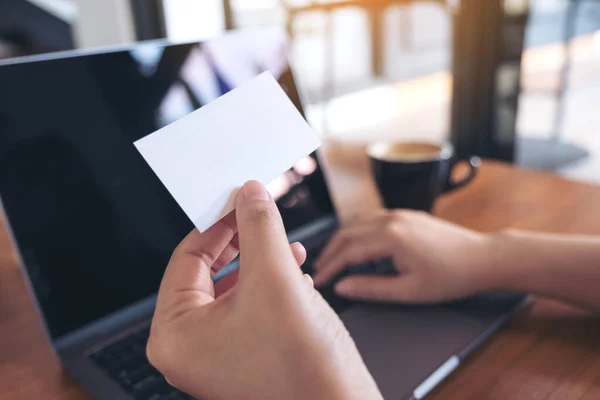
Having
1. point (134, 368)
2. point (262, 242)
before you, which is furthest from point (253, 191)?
point (134, 368)

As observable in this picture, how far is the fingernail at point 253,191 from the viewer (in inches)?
11.7

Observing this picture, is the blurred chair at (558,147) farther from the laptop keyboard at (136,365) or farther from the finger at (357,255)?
the laptop keyboard at (136,365)

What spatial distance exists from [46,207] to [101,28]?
1.10 meters

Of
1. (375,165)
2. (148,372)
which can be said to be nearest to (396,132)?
(375,165)

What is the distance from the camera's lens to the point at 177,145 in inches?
12.0

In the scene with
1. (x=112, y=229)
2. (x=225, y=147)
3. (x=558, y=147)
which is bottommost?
(x=558, y=147)

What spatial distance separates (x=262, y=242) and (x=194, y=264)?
65 millimetres

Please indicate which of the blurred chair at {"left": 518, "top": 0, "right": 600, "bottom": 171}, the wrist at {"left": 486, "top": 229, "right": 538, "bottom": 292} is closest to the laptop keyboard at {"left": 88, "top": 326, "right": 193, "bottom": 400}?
the wrist at {"left": 486, "top": 229, "right": 538, "bottom": 292}

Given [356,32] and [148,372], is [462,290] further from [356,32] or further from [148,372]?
[356,32]

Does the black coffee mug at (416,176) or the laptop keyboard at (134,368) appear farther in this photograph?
the black coffee mug at (416,176)

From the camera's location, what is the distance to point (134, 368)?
39 cm

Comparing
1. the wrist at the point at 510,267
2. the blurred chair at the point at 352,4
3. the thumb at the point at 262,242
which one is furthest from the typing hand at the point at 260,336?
the blurred chair at the point at 352,4

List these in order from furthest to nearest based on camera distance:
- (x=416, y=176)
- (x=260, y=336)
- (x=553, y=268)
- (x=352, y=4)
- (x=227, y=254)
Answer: (x=352, y=4) < (x=416, y=176) < (x=553, y=268) < (x=227, y=254) < (x=260, y=336)

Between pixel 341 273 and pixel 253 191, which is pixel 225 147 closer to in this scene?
pixel 253 191
